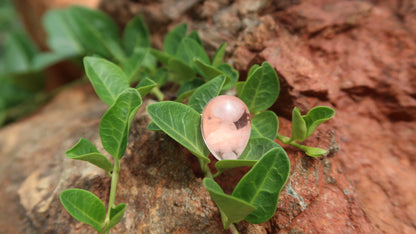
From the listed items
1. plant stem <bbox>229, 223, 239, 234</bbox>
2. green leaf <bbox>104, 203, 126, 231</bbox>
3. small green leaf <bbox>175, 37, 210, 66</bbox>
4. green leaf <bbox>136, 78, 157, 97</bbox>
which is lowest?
plant stem <bbox>229, 223, 239, 234</bbox>

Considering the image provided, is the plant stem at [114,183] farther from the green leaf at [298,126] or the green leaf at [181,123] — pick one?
the green leaf at [298,126]

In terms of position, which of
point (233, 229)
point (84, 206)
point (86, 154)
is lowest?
point (233, 229)

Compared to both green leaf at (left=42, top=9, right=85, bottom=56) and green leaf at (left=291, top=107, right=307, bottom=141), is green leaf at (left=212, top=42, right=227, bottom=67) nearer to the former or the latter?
green leaf at (left=291, top=107, right=307, bottom=141)

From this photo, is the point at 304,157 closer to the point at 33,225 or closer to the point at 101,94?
the point at 101,94

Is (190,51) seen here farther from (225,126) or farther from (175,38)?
(225,126)

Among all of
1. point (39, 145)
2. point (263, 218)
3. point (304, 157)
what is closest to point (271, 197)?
point (263, 218)

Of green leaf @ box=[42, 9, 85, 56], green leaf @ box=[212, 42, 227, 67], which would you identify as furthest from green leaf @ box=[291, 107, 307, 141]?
green leaf @ box=[42, 9, 85, 56]

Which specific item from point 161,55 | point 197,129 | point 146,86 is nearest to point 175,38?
point 161,55
